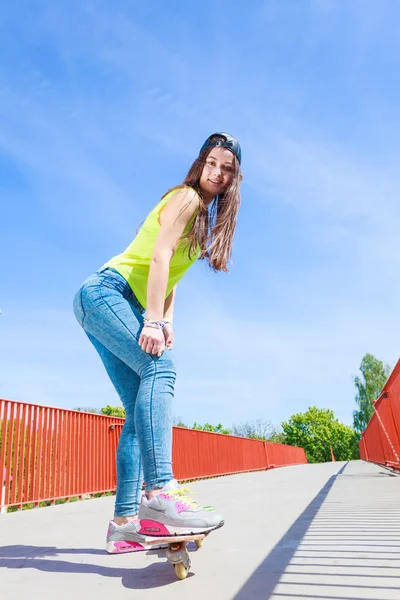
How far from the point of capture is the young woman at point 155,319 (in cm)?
148

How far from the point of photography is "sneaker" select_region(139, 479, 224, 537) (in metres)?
1.38

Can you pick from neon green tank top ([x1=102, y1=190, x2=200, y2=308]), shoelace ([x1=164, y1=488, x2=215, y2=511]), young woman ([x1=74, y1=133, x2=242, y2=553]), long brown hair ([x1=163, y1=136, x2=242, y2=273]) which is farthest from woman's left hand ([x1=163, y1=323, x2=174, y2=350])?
shoelace ([x1=164, y1=488, x2=215, y2=511])

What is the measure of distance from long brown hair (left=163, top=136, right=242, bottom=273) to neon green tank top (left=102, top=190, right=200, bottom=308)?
0.05 meters

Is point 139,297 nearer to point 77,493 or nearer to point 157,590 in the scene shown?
point 157,590

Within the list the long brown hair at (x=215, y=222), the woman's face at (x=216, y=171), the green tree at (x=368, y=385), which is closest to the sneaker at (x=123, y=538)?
the long brown hair at (x=215, y=222)

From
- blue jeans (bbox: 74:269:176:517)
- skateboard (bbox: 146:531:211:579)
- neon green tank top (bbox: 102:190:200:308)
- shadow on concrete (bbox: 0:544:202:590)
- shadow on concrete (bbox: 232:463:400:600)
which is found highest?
neon green tank top (bbox: 102:190:200:308)

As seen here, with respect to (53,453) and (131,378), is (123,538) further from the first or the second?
(53,453)

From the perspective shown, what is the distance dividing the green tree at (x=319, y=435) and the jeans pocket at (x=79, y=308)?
203 ft

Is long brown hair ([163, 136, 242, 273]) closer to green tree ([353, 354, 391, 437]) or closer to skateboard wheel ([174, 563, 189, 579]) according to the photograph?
skateboard wheel ([174, 563, 189, 579])

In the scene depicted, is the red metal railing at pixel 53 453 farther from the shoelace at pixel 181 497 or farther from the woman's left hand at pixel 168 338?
the shoelace at pixel 181 497

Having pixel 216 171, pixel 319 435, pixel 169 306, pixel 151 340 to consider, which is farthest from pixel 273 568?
pixel 319 435

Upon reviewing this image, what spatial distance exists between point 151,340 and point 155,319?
0.27ft

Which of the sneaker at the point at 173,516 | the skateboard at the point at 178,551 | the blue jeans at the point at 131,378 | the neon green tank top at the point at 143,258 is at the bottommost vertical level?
the skateboard at the point at 178,551

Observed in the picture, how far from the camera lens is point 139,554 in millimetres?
1844
